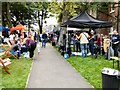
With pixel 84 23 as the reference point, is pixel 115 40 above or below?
below

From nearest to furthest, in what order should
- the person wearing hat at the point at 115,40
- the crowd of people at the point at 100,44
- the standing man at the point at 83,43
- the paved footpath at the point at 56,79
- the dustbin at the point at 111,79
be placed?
1. the dustbin at the point at 111,79
2. the paved footpath at the point at 56,79
3. the person wearing hat at the point at 115,40
4. the crowd of people at the point at 100,44
5. the standing man at the point at 83,43

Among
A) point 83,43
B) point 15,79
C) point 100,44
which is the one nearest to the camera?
point 15,79

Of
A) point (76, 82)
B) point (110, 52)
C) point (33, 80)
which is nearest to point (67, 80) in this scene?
point (76, 82)

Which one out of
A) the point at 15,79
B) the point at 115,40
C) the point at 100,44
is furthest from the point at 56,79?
the point at 100,44

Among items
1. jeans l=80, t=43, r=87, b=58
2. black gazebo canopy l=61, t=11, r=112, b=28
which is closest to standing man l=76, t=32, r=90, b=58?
jeans l=80, t=43, r=87, b=58

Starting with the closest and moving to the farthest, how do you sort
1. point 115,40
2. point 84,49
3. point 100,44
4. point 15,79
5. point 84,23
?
point 15,79
point 115,40
point 84,49
point 84,23
point 100,44

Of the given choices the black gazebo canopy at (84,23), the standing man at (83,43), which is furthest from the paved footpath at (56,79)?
the black gazebo canopy at (84,23)

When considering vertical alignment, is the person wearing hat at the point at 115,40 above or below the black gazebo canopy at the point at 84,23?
below

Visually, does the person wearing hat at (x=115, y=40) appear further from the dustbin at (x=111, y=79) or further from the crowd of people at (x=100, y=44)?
the dustbin at (x=111, y=79)

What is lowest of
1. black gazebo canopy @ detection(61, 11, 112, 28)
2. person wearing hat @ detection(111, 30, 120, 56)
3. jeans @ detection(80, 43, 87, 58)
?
jeans @ detection(80, 43, 87, 58)

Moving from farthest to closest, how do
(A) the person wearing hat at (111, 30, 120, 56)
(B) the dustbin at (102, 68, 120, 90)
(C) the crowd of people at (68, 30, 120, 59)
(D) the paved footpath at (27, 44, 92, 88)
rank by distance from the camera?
(C) the crowd of people at (68, 30, 120, 59) < (A) the person wearing hat at (111, 30, 120, 56) < (D) the paved footpath at (27, 44, 92, 88) < (B) the dustbin at (102, 68, 120, 90)

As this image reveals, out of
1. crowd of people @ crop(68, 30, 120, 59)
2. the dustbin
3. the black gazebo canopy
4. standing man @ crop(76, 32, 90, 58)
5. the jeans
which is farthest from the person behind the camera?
the black gazebo canopy

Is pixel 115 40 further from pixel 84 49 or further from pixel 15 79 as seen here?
pixel 15 79

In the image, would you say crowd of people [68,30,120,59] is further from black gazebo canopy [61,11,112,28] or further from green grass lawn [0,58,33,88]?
green grass lawn [0,58,33,88]
